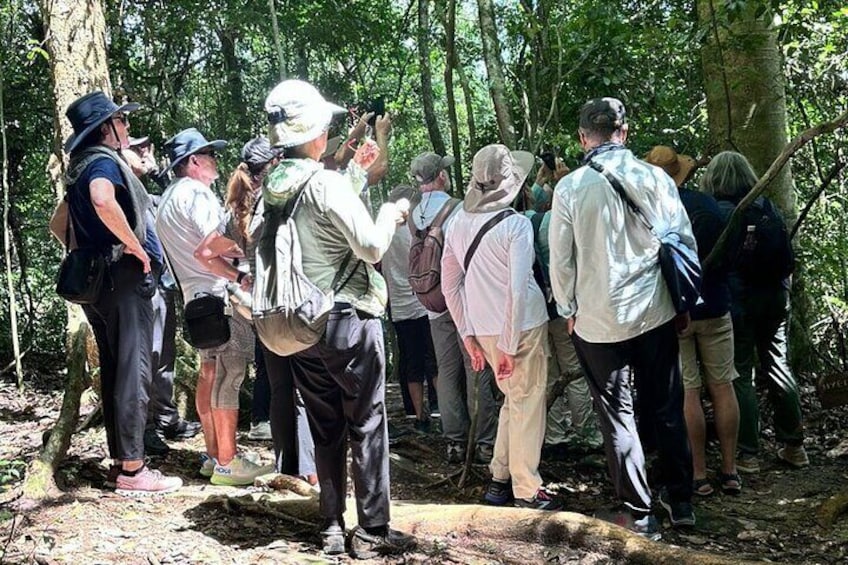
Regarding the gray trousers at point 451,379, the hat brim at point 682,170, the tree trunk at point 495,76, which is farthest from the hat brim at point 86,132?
the hat brim at point 682,170

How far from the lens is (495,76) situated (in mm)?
6629

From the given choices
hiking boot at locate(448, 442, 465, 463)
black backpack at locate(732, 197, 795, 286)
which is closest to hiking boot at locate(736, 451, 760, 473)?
black backpack at locate(732, 197, 795, 286)

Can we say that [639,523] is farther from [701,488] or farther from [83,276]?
[83,276]

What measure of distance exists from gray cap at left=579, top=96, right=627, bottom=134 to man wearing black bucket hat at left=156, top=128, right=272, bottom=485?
7.13 ft

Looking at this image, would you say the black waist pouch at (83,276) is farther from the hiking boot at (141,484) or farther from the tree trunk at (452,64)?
the tree trunk at (452,64)

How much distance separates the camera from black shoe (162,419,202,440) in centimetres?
605

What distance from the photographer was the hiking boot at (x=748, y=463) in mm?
5473

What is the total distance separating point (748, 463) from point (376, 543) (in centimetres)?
→ 297

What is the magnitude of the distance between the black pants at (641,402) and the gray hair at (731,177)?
1496mm

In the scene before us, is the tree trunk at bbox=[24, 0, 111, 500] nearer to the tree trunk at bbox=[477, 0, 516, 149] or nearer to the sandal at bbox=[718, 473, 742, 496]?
the tree trunk at bbox=[477, 0, 516, 149]

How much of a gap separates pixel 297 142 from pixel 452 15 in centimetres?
428

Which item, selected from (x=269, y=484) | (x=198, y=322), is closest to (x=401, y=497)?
(x=269, y=484)

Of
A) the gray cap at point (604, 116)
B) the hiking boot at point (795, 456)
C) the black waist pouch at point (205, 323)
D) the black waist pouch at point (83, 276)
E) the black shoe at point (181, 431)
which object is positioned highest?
the gray cap at point (604, 116)

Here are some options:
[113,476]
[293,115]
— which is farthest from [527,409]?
[113,476]
